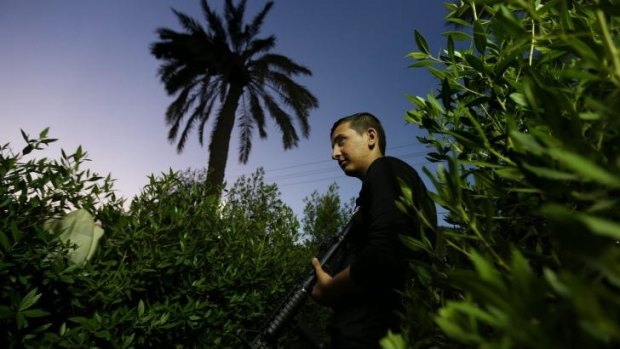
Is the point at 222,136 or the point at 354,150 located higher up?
the point at 222,136

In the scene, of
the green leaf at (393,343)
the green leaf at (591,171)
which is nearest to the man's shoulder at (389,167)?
the green leaf at (393,343)

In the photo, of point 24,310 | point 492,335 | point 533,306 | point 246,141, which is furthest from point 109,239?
point 246,141

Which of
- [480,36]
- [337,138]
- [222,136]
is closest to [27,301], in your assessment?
[337,138]

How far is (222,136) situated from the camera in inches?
525

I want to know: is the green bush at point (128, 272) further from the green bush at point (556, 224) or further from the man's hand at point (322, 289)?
the green bush at point (556, 224)

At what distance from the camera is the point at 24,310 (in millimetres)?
1698

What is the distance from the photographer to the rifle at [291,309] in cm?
248

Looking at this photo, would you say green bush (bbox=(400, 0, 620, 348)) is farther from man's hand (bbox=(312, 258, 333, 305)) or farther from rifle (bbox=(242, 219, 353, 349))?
rifle (bbox=(242, 219, 353, 349))

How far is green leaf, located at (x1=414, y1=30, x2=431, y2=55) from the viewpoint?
4.47 ft

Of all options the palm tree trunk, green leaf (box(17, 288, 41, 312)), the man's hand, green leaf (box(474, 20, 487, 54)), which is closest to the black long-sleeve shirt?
the man's hand

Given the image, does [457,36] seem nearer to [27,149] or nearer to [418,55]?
[418,55]

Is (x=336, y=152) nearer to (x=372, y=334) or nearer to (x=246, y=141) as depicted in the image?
(x=372, y=334)

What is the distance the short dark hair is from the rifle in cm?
64

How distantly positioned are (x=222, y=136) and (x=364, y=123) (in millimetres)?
11559
